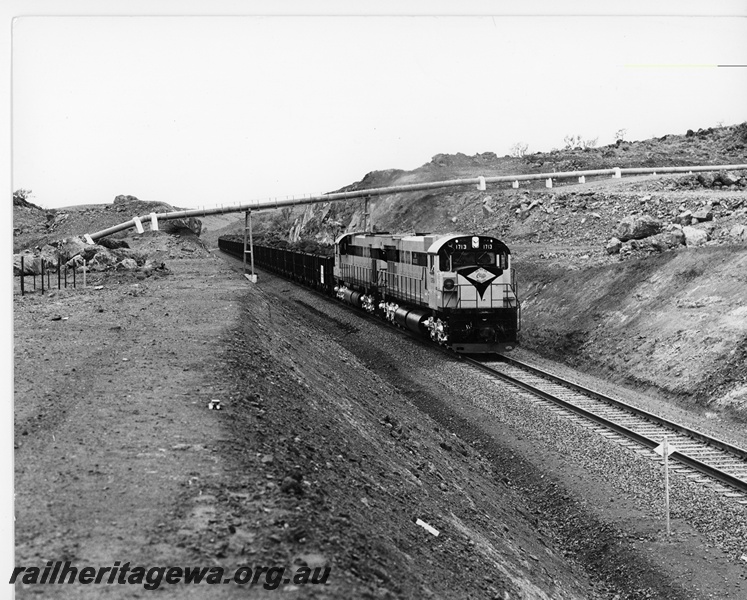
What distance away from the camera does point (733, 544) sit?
11117 millimetres

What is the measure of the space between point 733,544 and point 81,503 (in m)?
8.71

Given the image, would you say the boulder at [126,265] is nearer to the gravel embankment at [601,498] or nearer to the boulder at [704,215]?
the gravel embankment at [601,498]

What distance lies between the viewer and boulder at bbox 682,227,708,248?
96.8ft

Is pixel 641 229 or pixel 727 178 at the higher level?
pixel 727 178

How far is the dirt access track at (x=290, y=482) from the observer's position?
7.38 meters

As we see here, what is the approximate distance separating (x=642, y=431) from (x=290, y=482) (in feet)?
33.0

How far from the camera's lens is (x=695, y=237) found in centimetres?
2967

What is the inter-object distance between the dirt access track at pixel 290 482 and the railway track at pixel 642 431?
858 mm

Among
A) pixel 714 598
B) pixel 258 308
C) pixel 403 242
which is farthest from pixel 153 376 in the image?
pixel 403 242

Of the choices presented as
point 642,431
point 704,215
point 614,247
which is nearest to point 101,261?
point 614,247

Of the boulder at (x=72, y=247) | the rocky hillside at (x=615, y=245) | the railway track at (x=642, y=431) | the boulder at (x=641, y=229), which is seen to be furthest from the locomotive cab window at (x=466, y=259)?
the boulder at (x=72, y=247)

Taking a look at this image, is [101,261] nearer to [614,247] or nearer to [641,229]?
[614,247]

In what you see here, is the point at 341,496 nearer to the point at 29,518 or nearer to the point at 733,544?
the point at 29,518

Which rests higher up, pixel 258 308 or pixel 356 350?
pixel 258 308
